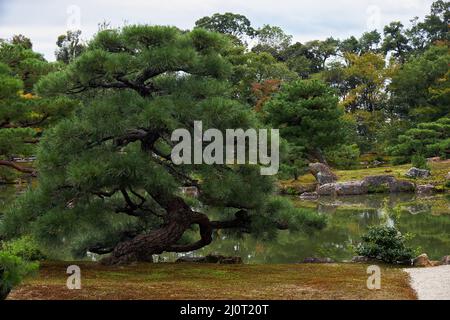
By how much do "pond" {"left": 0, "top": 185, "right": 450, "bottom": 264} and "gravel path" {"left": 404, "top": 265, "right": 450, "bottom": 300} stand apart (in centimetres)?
151

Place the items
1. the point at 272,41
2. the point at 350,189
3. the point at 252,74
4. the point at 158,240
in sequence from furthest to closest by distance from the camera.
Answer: the point at 272,41 → the point at 252,74 → the point at 350,189 → the point at 158,240

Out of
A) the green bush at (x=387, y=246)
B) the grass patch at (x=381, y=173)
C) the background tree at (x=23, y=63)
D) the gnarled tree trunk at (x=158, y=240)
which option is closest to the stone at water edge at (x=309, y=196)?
the grass patch at (x=381, y=173)

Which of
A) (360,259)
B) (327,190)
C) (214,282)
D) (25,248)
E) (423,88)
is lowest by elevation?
(360,259)

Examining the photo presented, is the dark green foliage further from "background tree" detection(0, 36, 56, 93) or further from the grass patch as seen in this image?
"background tree" detection(0, 36, 56, 93)

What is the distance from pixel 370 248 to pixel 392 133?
71.4ft

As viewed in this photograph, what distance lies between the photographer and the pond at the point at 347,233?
33.8ft

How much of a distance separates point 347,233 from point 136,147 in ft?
23.2

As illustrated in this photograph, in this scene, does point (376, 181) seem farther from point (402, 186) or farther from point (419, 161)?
point (419, 161)

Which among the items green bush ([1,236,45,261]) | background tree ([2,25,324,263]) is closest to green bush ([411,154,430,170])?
background tree ([2,25,324,263])

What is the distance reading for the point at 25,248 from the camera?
6.40 meters

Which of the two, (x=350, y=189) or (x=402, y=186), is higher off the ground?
(x=402, y=186)

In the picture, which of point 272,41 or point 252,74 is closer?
point 252,74

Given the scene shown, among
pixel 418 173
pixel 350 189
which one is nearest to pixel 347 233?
pixel 350 189

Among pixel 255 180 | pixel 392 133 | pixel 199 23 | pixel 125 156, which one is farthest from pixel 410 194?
pixel 199 23
